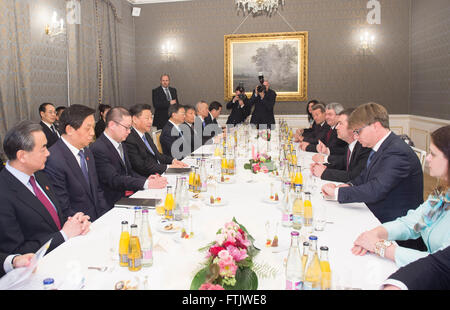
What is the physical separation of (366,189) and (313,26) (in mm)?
6558

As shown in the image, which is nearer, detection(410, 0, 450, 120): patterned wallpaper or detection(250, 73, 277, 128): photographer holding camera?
detection(410, 0, 450, 120): patterned wallpaper

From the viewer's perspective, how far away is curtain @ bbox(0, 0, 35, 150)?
505 cm

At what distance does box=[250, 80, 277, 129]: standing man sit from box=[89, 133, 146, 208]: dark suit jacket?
471 centimetres

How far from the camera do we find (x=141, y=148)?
3975mm

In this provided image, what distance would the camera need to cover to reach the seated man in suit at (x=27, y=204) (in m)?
1.89

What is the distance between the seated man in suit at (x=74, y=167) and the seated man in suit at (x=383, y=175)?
1.63m

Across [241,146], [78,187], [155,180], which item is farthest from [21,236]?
[241,146]

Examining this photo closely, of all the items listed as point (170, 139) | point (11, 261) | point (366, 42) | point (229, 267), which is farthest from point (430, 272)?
point (366, 42)

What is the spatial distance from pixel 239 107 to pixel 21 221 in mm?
6515

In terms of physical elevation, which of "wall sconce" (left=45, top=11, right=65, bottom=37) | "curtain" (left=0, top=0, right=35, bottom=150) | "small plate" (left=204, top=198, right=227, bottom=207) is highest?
"wall sconce" (left=45, top=11, right=65, bottom=37)

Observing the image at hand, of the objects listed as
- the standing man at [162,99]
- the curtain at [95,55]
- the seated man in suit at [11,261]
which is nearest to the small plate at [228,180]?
the seated man in suit at [11,261]

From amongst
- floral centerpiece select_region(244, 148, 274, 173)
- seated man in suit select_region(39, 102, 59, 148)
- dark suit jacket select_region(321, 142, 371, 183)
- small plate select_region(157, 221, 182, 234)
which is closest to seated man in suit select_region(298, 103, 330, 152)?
floral centerpiece select_region(244, 148, 274, 173)

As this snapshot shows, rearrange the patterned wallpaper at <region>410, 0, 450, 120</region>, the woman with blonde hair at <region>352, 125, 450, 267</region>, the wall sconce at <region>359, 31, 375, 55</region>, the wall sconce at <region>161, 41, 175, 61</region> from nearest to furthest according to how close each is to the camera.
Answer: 1. the woman with blonde hair at <region>352, 125, 450, 267</region>
2. the patterned wallpaper at <region>410, 0, 450, 120</region>
3. the wall sconce at <region>359, 31, 375, 55</region>
4. the wall sconce at <region>161, 41, 175, 61</region>

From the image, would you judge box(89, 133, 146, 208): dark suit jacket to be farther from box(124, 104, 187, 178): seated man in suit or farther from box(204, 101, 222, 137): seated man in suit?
box(204, 101, 222, 137): seated man in suit
